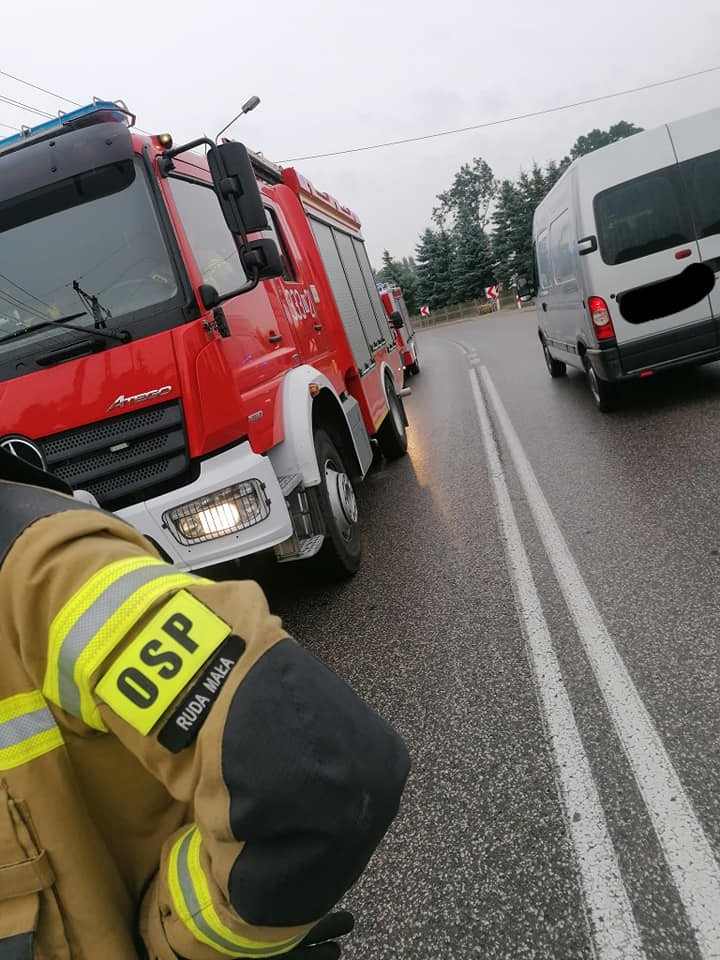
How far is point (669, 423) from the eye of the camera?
696 cm

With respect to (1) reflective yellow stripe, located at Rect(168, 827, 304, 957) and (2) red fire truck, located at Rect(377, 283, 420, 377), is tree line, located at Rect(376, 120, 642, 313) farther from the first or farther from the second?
(1) reflective yellow stripe, located at Rect(168, 827, 304, 957)

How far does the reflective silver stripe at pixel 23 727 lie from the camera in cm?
94

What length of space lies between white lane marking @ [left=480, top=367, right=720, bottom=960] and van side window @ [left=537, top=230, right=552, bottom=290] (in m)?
6.10

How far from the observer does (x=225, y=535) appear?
365 cm

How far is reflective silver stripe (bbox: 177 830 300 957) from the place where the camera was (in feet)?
3.11

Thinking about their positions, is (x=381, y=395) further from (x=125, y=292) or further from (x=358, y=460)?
(x=125, y=292)

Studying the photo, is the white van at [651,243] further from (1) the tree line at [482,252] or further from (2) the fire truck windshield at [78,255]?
(1) the tree line at [482,252]

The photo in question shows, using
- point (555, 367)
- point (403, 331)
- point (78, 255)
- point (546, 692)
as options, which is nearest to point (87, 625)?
point (546, 692)

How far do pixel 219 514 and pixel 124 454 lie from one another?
0.58 metres

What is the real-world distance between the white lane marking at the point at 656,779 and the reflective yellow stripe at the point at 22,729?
1.84 metres

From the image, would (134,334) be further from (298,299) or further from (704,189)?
(704,189)

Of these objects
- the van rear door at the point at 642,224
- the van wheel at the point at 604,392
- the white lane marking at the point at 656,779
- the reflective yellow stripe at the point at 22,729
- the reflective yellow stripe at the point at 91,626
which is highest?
the van rear door at the point at 642,224

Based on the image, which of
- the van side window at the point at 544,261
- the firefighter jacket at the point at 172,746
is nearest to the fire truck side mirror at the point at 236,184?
the firefighter jacket at the point at 172,746

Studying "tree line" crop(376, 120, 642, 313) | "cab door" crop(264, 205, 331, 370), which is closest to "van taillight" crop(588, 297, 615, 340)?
"cab door" crop(264, 205, 331, 370)
